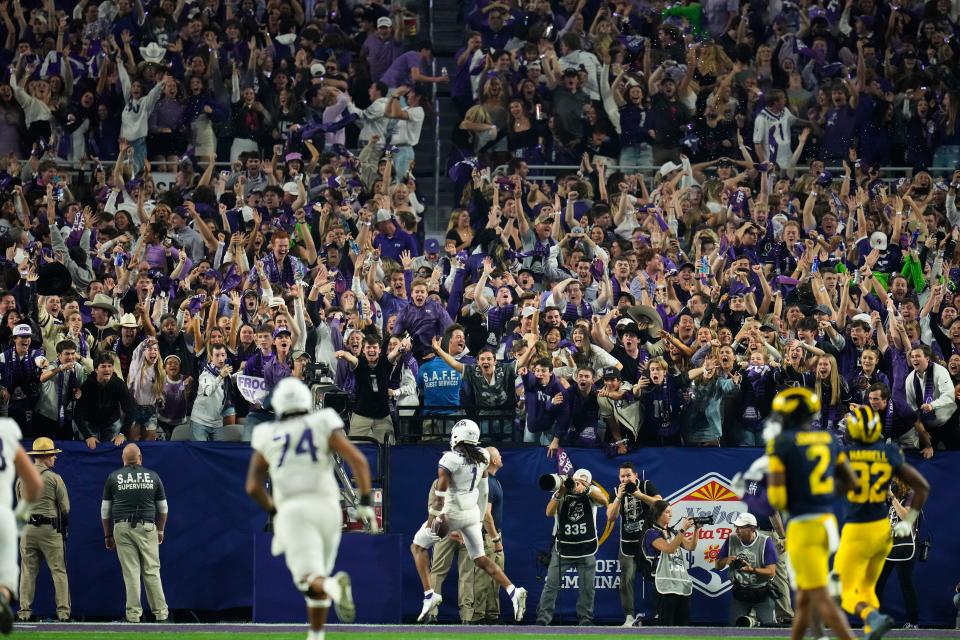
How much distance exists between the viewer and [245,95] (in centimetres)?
2252

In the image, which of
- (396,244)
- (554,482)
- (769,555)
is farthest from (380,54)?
(769,555)

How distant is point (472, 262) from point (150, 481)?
513cm

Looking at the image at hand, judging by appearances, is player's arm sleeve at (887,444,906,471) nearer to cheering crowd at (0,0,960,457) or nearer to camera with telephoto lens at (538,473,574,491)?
cheering crowd at (0,0,960,457)

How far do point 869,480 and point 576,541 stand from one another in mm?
5166

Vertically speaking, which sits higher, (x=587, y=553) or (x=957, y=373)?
(x=957, y=373)

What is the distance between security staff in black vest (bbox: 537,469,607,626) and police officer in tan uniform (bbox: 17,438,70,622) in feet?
17.0

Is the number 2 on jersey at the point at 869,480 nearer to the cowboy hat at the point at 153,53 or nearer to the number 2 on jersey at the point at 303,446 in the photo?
the number 2 on jersey at the point at 303,446

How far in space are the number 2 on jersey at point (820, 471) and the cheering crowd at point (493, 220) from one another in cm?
619

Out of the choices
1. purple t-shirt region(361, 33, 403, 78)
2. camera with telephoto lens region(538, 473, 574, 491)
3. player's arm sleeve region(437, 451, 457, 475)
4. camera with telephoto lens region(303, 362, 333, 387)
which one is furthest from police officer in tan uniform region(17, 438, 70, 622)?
purple t-shirt region(361, 33, 403, 78)

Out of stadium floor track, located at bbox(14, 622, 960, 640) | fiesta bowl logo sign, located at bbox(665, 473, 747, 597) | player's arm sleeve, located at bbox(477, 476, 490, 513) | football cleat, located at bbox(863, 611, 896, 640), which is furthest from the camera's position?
fiesta bowl logo sign, located at bbox(665, 473, 747, 597)

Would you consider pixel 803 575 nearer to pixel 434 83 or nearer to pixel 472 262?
pixel 472 262

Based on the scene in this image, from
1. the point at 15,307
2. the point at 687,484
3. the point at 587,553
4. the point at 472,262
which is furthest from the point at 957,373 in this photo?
the point at 15,307

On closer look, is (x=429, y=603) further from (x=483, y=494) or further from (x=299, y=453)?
(x=299, y=453)

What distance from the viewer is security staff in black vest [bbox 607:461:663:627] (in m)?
16.5
